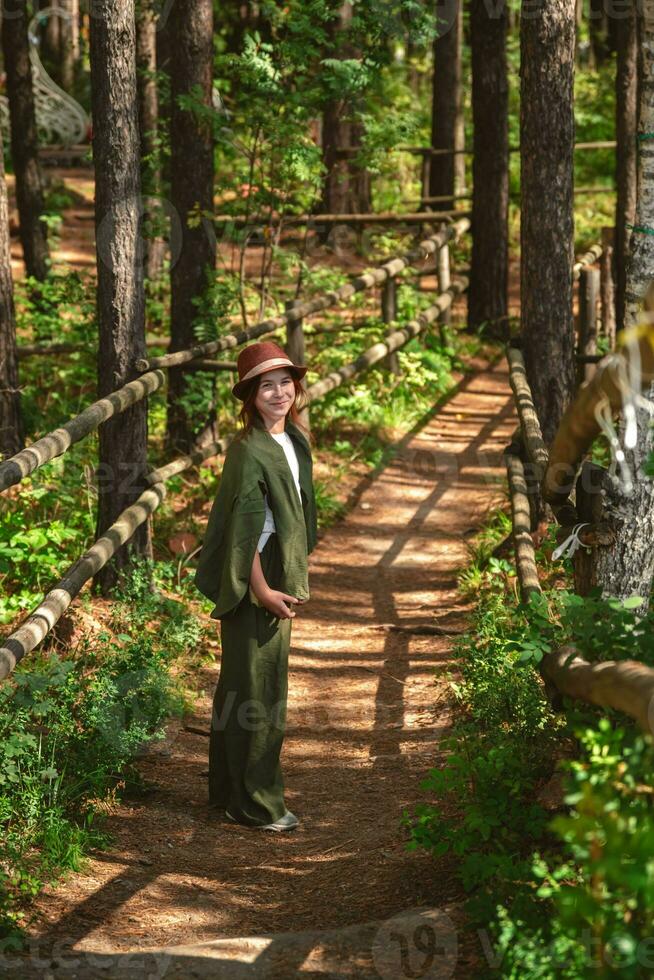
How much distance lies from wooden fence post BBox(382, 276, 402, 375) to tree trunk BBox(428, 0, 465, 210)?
6241 mm

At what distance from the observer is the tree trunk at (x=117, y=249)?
6672mm

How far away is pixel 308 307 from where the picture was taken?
8.97m

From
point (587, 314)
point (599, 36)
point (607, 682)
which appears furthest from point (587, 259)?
point (599, 36)

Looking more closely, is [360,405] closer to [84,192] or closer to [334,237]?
[334,237]

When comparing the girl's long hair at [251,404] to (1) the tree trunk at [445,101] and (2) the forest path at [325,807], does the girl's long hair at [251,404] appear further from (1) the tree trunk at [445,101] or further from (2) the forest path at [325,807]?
(1) the tree trunk at [445,101]

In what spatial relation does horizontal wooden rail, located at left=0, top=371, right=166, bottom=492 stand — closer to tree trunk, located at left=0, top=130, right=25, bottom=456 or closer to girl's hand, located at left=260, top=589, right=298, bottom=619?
girl's hand, located at left=260, top=589, right=298, bottom=619

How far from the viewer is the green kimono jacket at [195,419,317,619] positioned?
15.6 feet

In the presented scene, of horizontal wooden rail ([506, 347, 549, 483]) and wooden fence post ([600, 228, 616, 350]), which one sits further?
wooden fence post ([600, 228, 616, 350])

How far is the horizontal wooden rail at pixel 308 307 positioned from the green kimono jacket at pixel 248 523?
7.13 ft

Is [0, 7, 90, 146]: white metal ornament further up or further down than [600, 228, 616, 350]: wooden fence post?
further up

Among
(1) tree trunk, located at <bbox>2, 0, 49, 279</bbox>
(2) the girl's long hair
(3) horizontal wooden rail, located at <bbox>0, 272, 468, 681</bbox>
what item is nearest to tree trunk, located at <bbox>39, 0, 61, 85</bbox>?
(1) tree trunk, located at <bbox>2, 0, 49, 279</bbox>

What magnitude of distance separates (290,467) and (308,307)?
4.25m

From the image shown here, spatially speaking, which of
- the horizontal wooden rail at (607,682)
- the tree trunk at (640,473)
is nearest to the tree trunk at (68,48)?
the tree trunk at (640,473)

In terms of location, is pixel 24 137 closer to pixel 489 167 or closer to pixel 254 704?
pixel 489 167
